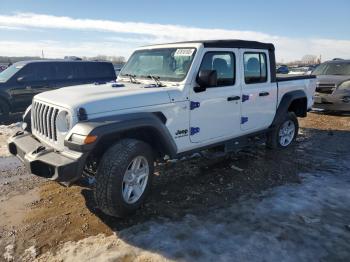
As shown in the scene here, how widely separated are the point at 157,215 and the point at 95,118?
137 cm

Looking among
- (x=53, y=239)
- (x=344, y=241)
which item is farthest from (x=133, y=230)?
(x=344, y=241)

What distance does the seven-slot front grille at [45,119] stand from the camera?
407cm

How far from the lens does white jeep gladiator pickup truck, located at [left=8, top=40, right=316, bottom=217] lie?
3.73m

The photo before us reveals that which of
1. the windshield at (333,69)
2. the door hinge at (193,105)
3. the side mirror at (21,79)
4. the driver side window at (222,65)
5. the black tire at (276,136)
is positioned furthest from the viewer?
the windshield at (333,69)

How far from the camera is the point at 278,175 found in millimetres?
5664

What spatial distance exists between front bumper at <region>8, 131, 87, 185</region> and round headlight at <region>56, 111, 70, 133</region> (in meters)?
0.26

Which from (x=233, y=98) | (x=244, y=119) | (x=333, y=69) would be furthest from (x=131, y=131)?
(x=333, y=69)

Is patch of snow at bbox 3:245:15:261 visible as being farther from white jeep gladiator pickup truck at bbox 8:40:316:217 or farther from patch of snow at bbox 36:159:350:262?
white jeep gladiator pickup truck at bbox 8:40:316:217

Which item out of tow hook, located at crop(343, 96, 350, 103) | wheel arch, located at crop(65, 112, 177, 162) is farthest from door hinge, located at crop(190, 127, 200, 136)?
tow hook, located at crop(343, 96, 350, 103)

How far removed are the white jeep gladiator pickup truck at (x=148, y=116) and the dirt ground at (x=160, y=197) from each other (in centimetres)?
39

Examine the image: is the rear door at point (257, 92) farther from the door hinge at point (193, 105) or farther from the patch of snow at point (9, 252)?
the patch of snow at point (9, 252)

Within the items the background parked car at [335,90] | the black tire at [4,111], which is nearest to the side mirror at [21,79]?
the black tire at [4,111]

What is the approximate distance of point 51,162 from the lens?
142 inches

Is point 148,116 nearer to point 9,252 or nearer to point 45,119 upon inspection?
point 45,119
